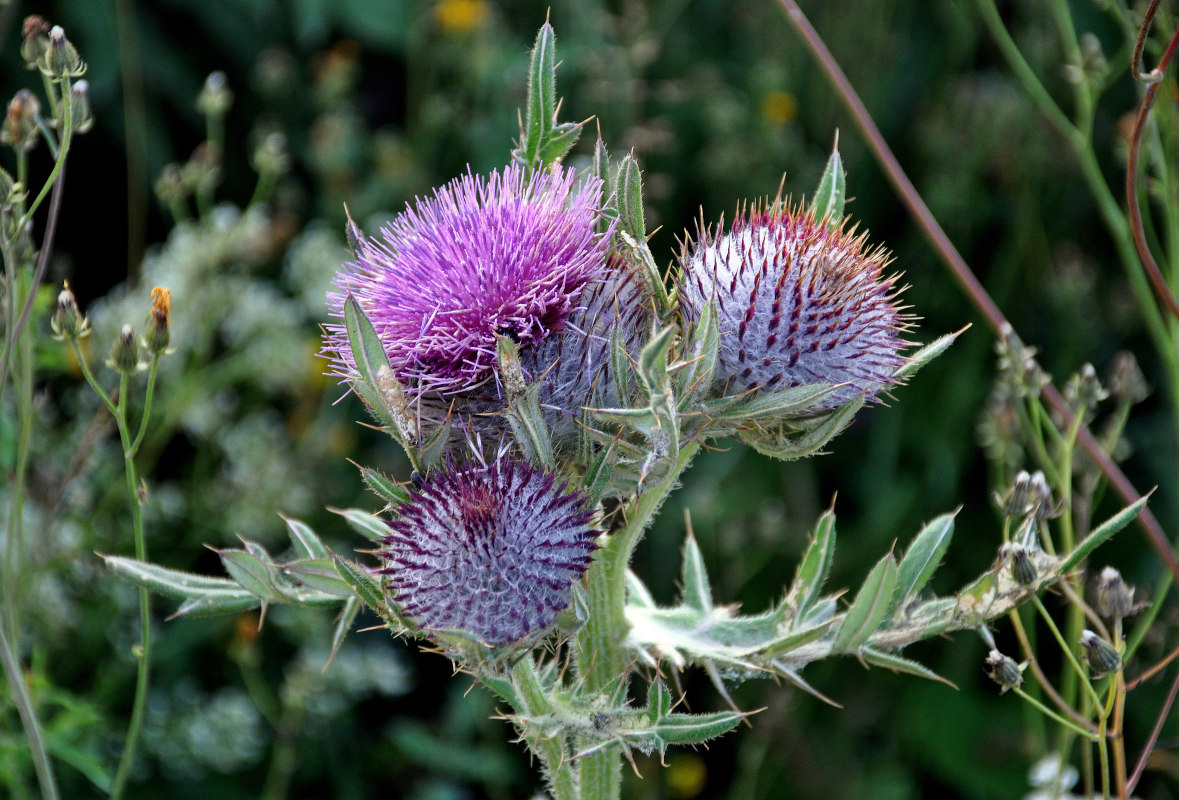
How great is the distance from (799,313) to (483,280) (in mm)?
450

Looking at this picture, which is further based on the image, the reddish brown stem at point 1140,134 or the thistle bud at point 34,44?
the thistle bud at point 34,44

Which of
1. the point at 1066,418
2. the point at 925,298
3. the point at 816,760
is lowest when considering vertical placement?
the point at 816,760

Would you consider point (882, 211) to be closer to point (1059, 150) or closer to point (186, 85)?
point (1059, 150)

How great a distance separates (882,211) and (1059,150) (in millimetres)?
610

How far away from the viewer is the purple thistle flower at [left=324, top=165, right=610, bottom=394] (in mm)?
1473

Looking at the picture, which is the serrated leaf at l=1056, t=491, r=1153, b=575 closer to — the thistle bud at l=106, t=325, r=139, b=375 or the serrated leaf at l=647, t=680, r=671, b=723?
the serrated leaf at l=647, t=680, r=671, b=723

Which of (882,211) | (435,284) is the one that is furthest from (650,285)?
(882,211)

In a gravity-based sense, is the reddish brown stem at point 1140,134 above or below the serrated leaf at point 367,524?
above

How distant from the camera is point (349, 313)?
132 centimetres

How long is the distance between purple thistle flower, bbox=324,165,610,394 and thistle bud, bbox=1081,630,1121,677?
0.79 m

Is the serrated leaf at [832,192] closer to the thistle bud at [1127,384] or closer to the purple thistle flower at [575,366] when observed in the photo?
the purple thistle flower at [575,366]

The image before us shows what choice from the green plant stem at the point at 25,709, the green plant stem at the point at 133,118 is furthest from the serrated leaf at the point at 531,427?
the green plant stem at the point at 133,118

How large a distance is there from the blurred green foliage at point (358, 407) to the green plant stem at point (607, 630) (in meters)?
1.08

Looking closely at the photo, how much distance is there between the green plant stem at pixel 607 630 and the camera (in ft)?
4.96
